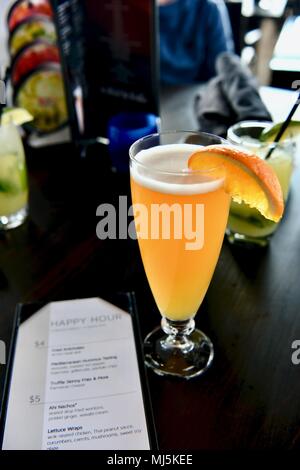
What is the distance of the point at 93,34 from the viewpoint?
42.3 inches

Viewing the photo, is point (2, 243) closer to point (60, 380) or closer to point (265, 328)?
point (60, 380)

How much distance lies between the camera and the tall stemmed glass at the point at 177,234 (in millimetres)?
534

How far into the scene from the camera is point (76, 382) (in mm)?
569

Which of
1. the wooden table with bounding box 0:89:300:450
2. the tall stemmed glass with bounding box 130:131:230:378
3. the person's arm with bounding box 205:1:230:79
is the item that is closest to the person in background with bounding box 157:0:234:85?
the person's arm with bounding box 205:1:230:79

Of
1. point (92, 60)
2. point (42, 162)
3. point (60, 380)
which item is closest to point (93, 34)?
point (92, 60)

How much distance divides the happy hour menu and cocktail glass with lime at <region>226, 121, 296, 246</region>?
0.90 feet

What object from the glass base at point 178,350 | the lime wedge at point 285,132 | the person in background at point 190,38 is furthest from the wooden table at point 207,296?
the person in background at point 190,38

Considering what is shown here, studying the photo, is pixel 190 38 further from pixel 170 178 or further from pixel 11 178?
pixel 170 178

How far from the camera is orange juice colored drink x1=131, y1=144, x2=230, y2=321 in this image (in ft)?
1.74

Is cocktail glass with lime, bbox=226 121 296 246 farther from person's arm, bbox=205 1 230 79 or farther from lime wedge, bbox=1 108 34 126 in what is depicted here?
person's arm, bbox=205 1 230 79

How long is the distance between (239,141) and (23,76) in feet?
1.90

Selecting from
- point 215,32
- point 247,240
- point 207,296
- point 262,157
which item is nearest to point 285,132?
point 262,157

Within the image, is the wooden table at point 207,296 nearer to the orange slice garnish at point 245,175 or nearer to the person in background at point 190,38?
the orange slice garnish at point 245,175
